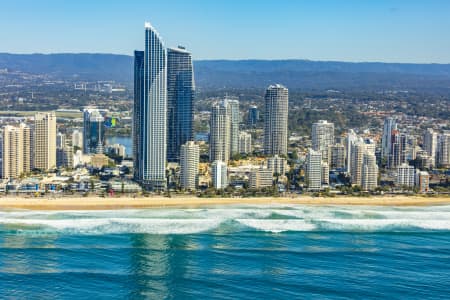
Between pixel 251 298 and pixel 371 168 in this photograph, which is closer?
pixel 251 298

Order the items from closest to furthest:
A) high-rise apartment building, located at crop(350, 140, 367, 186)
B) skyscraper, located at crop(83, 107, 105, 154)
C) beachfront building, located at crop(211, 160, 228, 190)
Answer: beachfront building, located at crop(211, 160, 228, 190) → high-rise apartment building, located at crop(350, 140, 367, 186) → skyscraper, located at crop(83, 107, 105, 154)

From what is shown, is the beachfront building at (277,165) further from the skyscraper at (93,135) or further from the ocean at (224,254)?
the skyscraper at (93,135)

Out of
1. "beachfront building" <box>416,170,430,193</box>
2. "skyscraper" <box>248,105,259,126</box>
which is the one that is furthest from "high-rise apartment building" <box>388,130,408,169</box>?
"skyscraper" <box>248,105,259,126</box>

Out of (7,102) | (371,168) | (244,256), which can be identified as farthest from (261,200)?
(7,102)

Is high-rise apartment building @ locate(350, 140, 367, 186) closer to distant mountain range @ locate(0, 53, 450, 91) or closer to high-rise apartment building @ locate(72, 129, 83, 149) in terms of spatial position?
high-rise apartment building @ locate(72, 129, 83, 149)

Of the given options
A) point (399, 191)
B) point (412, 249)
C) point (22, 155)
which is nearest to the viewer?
point (412, 249)

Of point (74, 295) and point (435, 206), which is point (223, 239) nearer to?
point (74, 295)

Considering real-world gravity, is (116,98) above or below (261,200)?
above

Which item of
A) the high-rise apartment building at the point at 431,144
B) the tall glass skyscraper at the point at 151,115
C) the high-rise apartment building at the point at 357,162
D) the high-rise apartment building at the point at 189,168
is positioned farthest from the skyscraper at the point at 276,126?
the high-rise apartment building at the point at 189,168
